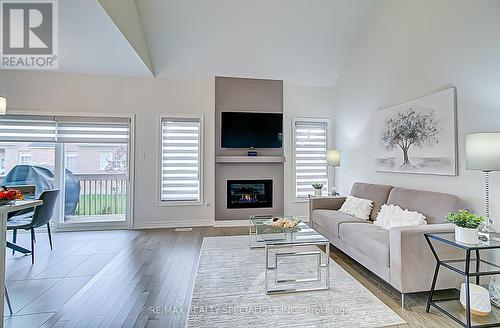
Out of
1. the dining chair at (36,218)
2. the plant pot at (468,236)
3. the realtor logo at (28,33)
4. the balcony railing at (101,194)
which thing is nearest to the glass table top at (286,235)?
the plant pot at (468,236)

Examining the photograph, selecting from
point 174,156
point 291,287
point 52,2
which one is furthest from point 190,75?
point 291,287

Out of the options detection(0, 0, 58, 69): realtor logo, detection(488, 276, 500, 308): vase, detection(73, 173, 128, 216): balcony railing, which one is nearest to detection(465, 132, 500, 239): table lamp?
detection(488, 276, 500, 308): vase

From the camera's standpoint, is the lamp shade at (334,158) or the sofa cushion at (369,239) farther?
the lamp shade at (334,158)

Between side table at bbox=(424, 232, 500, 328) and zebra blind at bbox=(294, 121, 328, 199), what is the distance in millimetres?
Answer: 3318

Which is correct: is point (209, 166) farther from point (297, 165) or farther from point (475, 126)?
point (475, 126)

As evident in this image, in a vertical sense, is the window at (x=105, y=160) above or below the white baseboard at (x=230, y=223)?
above

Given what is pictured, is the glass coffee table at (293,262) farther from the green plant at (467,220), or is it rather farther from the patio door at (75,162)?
the patio door at (75,162)

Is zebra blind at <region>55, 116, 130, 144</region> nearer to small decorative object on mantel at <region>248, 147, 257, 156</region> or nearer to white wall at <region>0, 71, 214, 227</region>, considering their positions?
white wall at <region>0, 71, 214, 227</region>

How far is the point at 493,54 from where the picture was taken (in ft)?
8.09

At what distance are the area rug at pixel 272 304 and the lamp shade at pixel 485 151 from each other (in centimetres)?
150

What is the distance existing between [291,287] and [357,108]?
3.65 metres

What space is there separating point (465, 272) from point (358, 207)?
1.90 m

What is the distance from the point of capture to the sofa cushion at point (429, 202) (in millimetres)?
2691

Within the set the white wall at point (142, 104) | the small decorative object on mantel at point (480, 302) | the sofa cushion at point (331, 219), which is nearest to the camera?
the small decorative object on mantel at point (480, 302)
